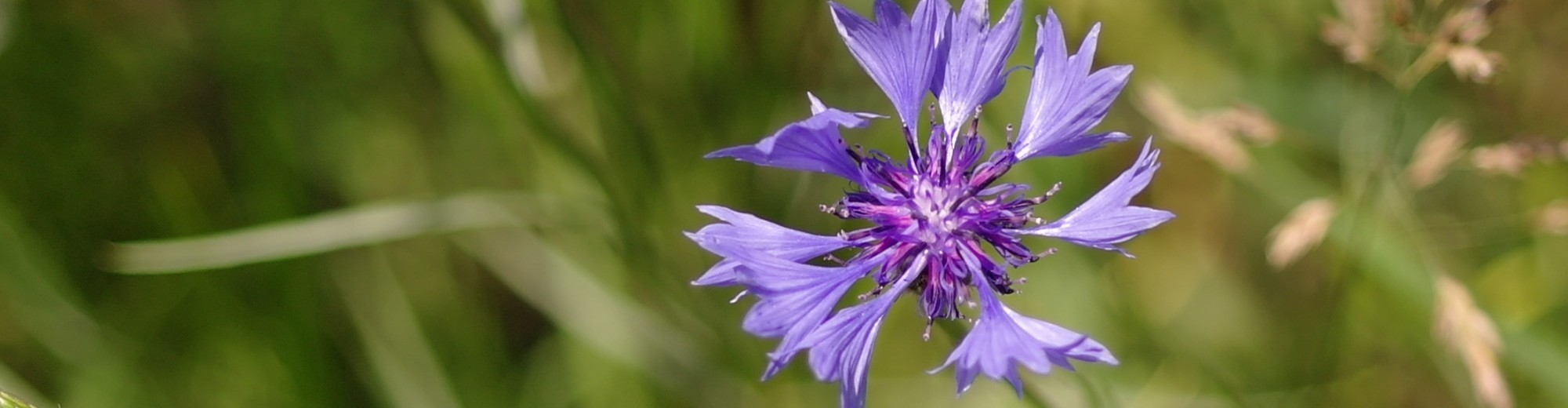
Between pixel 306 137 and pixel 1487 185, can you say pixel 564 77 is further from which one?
pixel 1487 185

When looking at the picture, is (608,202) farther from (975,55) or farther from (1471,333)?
(1471,333)

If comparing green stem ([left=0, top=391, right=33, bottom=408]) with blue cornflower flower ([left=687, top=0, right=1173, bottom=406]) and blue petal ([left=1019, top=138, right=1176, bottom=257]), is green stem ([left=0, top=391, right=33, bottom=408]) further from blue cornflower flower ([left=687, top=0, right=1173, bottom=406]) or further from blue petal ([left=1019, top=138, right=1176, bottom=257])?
blue petal ([left=1019, top=138, right=1176, bottom=257])

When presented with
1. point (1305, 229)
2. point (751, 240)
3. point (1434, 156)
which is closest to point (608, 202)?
point (751, 240)

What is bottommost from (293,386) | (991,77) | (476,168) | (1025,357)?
(1025,357)

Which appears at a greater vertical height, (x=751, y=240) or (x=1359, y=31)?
(x=1359, y=31)

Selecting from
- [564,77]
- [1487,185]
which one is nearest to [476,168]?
[564,77]

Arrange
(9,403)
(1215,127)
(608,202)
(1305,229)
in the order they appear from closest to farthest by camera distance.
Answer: (9,403) → (1305,229) → (1215,127) → (608,202)
